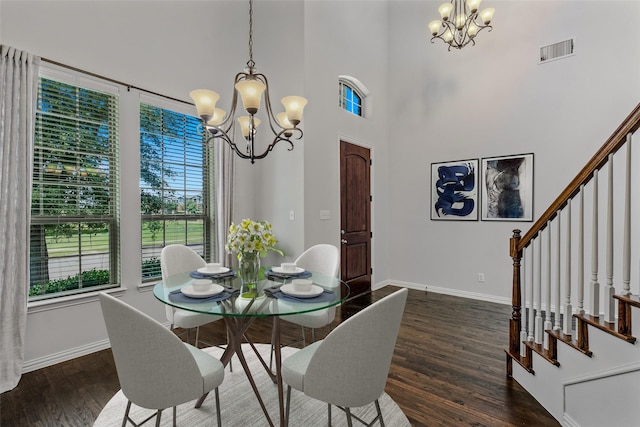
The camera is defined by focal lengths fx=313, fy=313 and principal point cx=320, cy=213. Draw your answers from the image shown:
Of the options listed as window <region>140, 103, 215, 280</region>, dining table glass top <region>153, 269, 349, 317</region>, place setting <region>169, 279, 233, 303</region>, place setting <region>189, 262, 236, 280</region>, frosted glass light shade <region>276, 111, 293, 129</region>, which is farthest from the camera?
window <region>140, 103, 215, 280</region>

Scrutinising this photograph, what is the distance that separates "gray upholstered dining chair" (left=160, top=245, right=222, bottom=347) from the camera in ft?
7.65

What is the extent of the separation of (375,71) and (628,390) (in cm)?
466

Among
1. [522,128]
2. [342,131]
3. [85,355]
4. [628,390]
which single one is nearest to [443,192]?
[522,128]

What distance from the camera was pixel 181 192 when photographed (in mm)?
3504

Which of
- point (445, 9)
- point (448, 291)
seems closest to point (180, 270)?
point (448, 291)

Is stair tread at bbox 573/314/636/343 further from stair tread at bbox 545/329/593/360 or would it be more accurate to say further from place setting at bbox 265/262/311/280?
place setting at bbox 265/262/311/280

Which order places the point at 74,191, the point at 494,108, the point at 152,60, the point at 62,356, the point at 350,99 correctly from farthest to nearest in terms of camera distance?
the point at 350,99, the point at 494,108, the point at 152,60, the point at 74,191, the point at 62,356

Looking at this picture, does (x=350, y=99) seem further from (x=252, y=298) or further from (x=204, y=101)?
(x=252, y=298)

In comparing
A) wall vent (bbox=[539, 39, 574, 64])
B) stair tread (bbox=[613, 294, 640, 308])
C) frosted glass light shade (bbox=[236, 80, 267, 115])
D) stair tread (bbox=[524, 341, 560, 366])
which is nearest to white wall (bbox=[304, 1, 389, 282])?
frosted glass light shade (bbox=[236, 80, 267, 115])

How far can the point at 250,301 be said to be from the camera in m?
1.77

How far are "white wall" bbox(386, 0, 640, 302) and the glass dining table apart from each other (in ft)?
9.97

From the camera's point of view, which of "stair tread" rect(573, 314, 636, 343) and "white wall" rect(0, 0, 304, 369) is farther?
"white wall" rect(0, 0, 304, 369)

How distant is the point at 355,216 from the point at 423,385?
103 inches

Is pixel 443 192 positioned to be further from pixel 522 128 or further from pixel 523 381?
pixel 523 381
